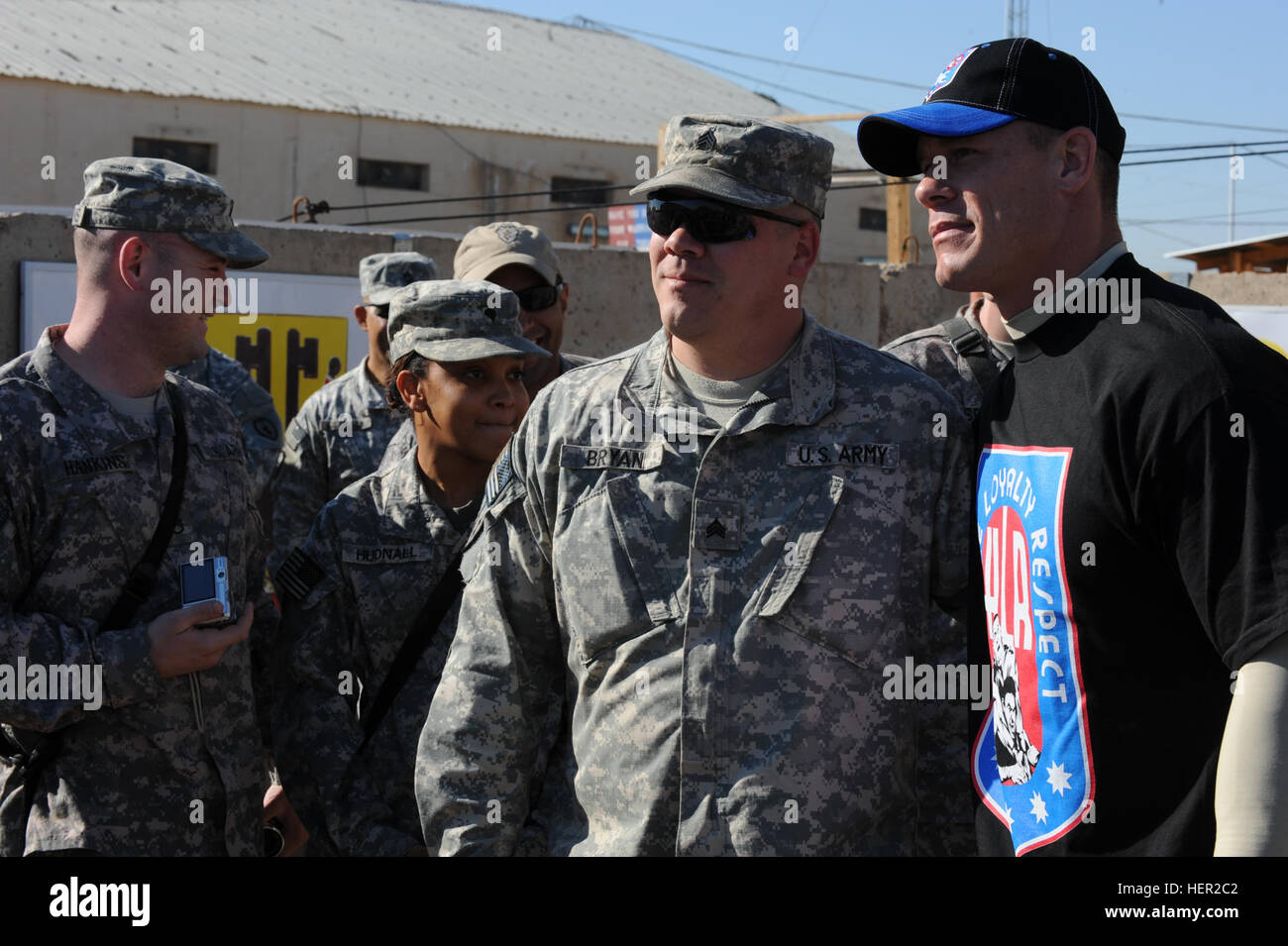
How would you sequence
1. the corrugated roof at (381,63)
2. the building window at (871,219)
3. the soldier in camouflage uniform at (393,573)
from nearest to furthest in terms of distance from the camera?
1. the soldier in camouflage uniform at (393,573)
2. the corrugated roof at (381,63)
3. the building window at (871,219)

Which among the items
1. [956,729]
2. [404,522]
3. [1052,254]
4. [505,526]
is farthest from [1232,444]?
[404,522]

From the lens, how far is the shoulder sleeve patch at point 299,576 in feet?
11.5

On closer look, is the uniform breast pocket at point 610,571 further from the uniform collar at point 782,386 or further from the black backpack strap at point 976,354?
the black backpack strap at point 976,354

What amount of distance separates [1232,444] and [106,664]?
7.64 feet

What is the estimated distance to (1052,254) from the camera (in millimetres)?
2285

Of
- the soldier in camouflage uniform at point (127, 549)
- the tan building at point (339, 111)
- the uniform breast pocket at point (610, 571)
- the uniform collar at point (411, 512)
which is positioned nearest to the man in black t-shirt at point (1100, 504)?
the uniform breast pocket at point (610, 571)

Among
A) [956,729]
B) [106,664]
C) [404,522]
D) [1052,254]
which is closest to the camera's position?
[1052,254]

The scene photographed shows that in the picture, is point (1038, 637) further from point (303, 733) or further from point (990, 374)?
point (303, 733)

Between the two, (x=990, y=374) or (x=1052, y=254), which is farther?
(x=990, y=374)

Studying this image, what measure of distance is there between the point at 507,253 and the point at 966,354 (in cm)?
213

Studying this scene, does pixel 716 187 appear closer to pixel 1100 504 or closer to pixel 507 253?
pixel 1100 504

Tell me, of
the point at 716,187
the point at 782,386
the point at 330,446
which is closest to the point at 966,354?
the point at 782,386

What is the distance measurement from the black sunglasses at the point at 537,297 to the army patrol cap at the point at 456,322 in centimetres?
100
